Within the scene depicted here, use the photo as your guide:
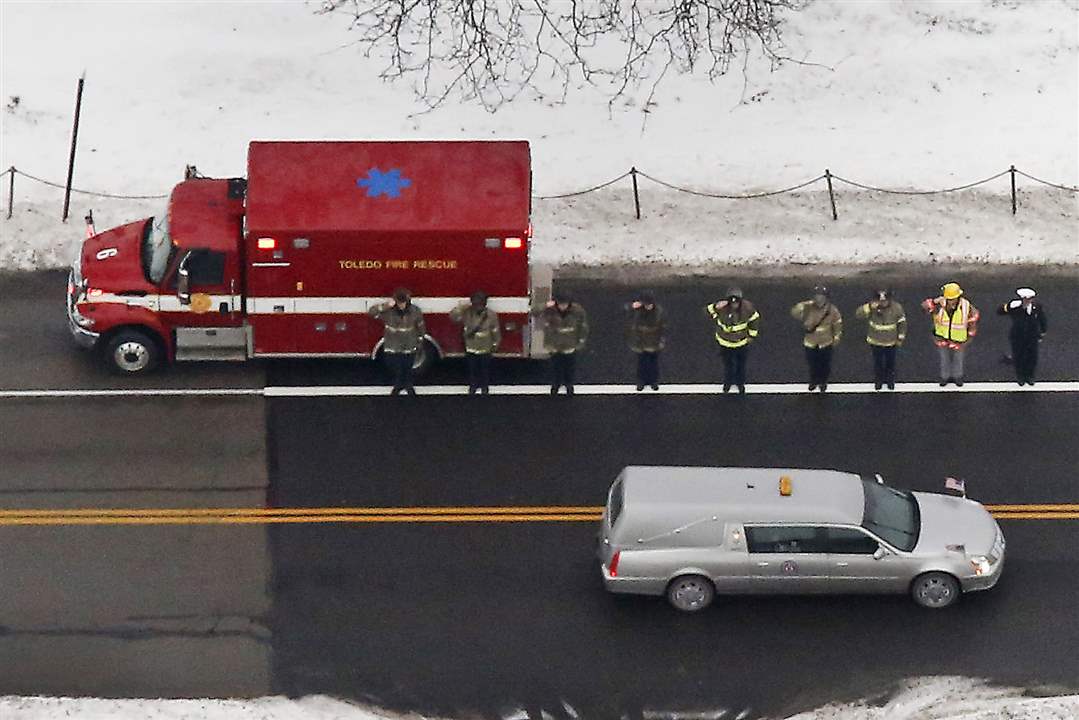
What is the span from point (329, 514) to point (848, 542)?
588 cm

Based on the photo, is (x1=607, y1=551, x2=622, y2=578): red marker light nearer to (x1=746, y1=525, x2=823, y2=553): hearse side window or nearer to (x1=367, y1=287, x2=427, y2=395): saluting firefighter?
(x1=746, y1=525, x2=823, y2=553): hearse side window

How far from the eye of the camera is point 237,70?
28.5 metres

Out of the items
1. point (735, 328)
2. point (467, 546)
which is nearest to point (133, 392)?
point (467, 546)

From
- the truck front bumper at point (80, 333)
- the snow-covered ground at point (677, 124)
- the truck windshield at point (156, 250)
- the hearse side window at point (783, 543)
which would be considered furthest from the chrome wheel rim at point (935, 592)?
the truck front bumper at point (80, 333)

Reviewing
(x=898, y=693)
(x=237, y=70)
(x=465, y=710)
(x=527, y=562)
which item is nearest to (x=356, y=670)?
(x=465, y=710)

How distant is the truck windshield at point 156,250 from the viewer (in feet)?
69.5

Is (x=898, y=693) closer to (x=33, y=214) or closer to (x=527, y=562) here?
(x=527, y=562)

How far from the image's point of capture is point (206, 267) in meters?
21.0

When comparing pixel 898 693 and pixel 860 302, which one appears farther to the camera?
pixel 860 302

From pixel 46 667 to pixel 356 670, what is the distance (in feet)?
10.3

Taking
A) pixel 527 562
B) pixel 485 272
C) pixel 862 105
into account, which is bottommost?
pixel 527 562

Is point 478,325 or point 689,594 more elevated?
point 478,325

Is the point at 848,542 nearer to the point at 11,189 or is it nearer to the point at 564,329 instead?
the point at 564,329

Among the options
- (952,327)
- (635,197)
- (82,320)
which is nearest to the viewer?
(952,327)
